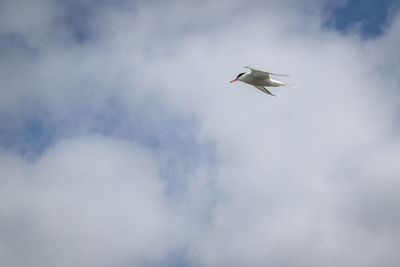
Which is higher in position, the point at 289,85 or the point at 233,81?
the point at 233,81

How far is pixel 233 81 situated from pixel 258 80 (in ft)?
9.63

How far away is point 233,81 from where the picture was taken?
132ft

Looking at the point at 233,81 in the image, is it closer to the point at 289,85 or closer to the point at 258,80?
the point at 258,80

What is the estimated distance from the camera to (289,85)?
3816 cm

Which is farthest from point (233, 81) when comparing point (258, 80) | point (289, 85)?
point (289, 85)

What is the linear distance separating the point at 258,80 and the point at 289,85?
318cm

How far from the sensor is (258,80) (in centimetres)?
3862

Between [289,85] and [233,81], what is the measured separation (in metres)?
5.96
